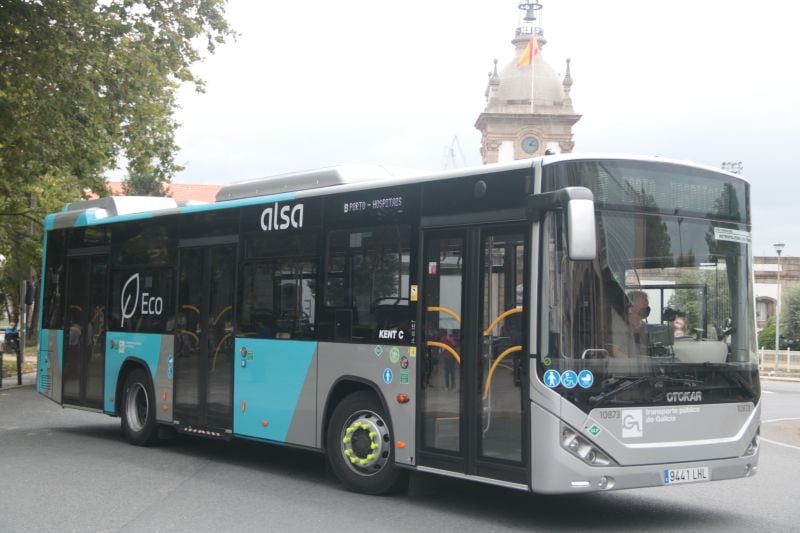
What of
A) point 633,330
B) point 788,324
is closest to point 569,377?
point 633,330

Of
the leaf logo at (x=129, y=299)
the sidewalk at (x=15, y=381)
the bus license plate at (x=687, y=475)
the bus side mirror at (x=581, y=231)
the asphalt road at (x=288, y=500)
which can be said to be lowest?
the asphalt road at (x=288, y=500)

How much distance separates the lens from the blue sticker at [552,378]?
826 centimetres

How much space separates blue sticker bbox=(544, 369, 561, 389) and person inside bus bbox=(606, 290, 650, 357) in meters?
0.47

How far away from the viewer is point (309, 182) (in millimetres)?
11727

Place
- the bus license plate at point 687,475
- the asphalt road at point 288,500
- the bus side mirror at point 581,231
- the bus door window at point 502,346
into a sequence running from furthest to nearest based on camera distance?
the asphalt road at point 288,500 → the bus door window at point 502,346 → the bus license plate at point 687,475 → the bus side mirror at point 581,231

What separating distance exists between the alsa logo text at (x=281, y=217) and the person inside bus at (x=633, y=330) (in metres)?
4.19

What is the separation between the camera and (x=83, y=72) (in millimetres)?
19844

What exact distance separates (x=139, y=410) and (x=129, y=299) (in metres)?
1.50

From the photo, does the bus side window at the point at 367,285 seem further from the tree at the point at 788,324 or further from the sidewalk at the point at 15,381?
the tree at the point at 788,324

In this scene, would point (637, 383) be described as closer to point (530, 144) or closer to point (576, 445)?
point (576, 445)

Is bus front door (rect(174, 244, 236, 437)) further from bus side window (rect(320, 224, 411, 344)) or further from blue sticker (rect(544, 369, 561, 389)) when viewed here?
blue sticker (rect(544, 369, 561, 389))

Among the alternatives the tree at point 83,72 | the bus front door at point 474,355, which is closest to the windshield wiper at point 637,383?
the bus front door at point 474,355

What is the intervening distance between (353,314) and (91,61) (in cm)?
1127

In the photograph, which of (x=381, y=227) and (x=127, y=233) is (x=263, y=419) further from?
(x=127, y=233)
